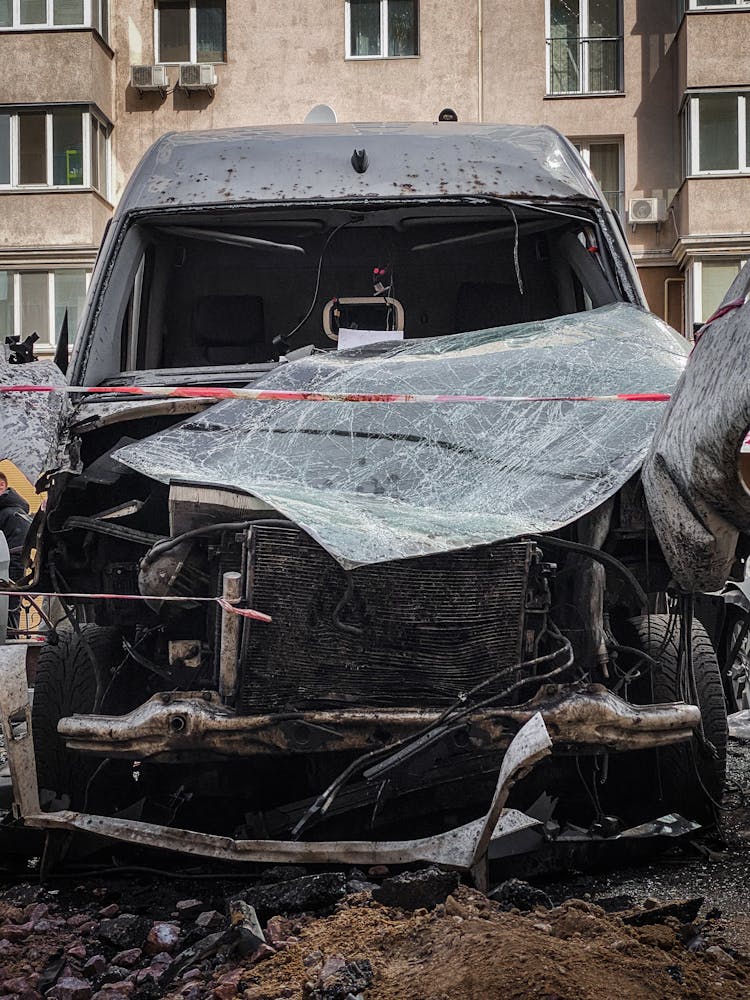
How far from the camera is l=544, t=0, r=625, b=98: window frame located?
2309 cm

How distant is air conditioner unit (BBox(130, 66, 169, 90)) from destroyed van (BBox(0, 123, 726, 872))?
18.9 metres

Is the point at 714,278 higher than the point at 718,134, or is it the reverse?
the point at 718,134

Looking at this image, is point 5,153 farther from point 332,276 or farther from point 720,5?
point 332,276

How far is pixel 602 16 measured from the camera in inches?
921

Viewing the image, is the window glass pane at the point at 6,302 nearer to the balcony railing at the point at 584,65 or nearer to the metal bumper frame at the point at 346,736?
the balcony railing at the point at 584,65

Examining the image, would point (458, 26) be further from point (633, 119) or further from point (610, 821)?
point (610, 821)

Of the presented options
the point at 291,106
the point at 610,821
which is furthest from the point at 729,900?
the point at 291,106

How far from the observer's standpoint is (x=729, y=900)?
142 inches

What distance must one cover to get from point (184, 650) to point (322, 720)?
1.78 feet

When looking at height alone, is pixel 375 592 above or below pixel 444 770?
above

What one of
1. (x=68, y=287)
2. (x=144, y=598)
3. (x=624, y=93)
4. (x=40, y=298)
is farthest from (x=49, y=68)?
(x=144, y=598)

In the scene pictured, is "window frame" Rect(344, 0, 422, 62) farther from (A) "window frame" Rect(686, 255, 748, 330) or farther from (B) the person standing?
(B) the person standing

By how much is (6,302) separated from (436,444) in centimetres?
2008

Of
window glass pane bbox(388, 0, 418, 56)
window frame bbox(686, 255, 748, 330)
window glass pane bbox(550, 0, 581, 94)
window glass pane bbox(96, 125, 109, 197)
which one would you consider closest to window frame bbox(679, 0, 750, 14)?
window glass pane bbox(550, 0, 581, 94)
